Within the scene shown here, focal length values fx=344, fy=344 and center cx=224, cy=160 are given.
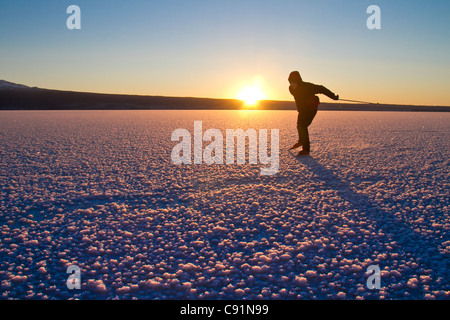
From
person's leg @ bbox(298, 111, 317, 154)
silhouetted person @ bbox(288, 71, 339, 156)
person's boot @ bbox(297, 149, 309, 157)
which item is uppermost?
silhouetted person @ bbox(288, 71, 339, 156)

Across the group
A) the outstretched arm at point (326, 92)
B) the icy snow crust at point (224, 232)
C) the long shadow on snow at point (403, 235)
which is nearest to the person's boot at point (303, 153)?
the outstretched arm at point (326, 92)

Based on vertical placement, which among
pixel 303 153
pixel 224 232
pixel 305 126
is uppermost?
pixel 305 126

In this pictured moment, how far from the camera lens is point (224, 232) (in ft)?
8.34

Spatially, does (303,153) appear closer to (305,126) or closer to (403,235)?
(305,126)

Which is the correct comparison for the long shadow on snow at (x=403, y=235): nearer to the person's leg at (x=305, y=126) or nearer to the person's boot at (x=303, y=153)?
the person's boot at (x=303, y=153)

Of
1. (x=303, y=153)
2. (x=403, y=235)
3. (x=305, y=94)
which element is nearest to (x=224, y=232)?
(x=403, y=235)

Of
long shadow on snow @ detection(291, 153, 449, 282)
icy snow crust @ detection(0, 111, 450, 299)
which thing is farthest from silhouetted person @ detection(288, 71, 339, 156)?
long shadow on snow @ detection(291, 153, 449, 282)

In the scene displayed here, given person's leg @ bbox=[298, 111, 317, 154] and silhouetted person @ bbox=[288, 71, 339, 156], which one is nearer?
silhouetted person @ bbox=[288, 71, 339, 156]

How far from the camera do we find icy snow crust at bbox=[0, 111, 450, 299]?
1840mm

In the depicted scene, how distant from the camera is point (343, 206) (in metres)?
3.15

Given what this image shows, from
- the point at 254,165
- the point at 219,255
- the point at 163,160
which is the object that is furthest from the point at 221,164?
the point at 219,255

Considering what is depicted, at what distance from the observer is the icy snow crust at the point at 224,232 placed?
1840mm

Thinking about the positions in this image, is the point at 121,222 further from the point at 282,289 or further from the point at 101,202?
the point at 282,289

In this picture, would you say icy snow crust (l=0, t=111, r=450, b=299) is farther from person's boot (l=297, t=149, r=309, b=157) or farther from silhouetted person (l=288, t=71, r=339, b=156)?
silhouetted person (l=288, t=71, r=339, b=156)
